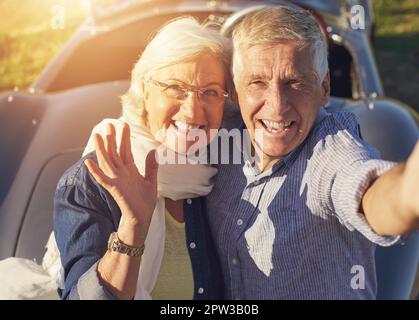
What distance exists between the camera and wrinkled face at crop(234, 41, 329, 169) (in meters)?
1.58

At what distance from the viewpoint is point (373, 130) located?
7.93ft

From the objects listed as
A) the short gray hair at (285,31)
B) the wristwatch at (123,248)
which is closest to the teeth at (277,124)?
the short gray hair at (285,31)

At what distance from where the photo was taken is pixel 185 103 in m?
1.65

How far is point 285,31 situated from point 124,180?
1.64ft

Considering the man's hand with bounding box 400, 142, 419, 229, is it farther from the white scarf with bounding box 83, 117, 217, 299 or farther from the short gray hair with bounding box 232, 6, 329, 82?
the white scarf with bounding box 83, 117, 217, 299

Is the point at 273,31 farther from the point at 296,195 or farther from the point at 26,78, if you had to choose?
the point at 26,78

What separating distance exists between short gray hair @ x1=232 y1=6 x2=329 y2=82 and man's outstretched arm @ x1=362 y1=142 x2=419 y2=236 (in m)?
0.40

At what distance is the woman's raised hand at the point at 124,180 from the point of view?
141 cm

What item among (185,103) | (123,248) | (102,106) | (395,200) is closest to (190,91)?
(185,103)

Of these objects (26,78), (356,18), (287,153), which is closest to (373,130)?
(287,153)
